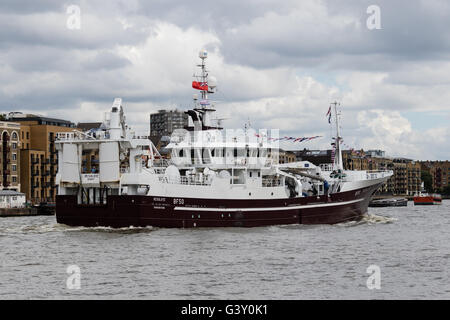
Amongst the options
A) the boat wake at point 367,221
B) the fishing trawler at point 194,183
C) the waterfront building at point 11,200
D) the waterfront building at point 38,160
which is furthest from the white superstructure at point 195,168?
the waterfront building at point 38,160

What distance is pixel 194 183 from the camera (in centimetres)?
5966

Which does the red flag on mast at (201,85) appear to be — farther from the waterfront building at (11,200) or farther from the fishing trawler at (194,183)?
the waterfront building at (11,200)

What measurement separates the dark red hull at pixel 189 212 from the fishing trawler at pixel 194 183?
8 cm

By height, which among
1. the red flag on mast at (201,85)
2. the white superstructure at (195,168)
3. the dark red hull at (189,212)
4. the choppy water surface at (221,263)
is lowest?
the choppy water surface at (221,263)

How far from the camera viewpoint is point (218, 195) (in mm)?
59406

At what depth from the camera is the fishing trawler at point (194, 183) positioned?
185ft

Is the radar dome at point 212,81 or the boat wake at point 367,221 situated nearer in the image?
the boat wake at point 367,221

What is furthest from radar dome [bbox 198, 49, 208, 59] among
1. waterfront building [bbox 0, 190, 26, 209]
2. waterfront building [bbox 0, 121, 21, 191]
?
waterfront building [bbox 0, 121, 21, 191]

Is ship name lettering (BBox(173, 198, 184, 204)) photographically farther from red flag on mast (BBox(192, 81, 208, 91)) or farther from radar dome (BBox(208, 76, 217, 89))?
radar dome (BBox(208, 76, 217, 89))

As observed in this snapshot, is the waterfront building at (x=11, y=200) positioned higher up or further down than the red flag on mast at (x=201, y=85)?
further down
